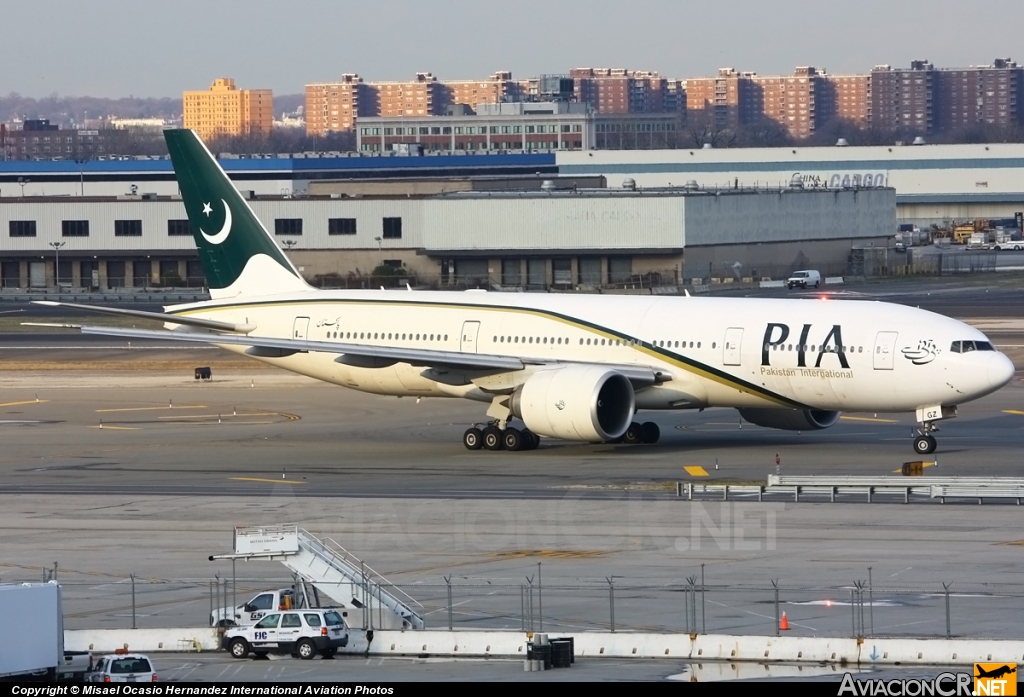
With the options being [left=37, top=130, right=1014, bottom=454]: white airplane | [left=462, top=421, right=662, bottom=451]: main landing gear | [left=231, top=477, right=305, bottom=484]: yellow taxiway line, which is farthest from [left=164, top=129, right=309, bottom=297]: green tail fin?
[left=231, top=477, right=305, bottom=484]: yellow taxiway line

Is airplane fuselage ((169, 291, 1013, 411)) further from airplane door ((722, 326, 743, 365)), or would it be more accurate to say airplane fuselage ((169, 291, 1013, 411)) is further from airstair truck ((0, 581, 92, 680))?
airstair truck ((0, 581, 92, 680))

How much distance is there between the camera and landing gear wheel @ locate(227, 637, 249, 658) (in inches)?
1053

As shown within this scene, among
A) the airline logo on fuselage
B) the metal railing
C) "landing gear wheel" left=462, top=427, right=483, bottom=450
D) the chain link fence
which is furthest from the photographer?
"landing gear wheel" left=462, top=427, right=483, bottom=450

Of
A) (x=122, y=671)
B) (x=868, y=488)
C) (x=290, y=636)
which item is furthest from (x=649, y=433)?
(x=122, y=671)

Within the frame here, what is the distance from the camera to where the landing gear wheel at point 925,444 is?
5019 cm

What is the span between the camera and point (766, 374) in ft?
166

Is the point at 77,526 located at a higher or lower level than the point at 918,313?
lower

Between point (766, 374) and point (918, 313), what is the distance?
15.8ft

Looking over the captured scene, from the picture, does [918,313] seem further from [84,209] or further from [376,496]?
[84,209]

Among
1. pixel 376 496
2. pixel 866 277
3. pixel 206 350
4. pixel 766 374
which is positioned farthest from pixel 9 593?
pixel 866 277

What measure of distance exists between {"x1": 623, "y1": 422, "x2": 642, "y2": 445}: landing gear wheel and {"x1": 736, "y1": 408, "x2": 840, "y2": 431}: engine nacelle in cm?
339

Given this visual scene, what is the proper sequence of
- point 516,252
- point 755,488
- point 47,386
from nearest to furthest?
point 755,488
point 47,386
point 516,252

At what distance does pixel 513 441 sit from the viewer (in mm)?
53781

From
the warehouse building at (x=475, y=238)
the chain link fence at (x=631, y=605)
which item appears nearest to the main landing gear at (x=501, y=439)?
the chain link fence at (x=631, y=605)
